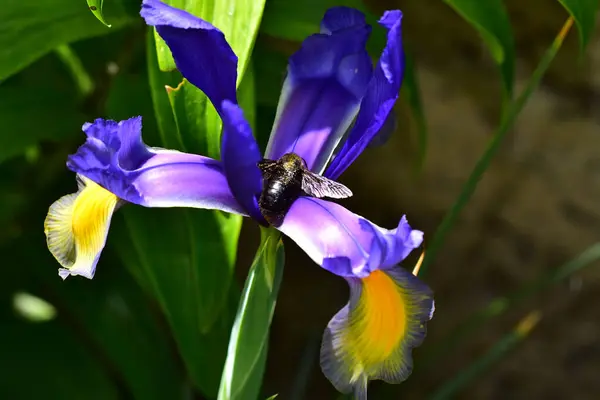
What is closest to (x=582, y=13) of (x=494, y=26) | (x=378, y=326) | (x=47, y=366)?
(x=494, y=26)

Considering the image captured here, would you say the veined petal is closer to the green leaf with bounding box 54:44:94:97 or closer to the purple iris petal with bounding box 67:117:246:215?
the purple iris petal with bounding box 67:117:246:215

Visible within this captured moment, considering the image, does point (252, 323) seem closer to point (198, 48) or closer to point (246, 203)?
point (246, 203)

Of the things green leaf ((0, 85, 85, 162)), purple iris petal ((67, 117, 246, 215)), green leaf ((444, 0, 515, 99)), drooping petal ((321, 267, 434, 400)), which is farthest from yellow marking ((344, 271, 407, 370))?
green leaf ((0, 85, 85, 162))

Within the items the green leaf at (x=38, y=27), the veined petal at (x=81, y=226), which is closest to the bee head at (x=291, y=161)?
the veined petal at (x=81, y=226)

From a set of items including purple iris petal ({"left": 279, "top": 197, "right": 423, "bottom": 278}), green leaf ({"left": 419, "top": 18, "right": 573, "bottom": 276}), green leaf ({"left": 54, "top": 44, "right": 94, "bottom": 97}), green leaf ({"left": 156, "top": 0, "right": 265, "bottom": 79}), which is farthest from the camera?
green leaf ({"left": 54, "top": 44, "right": 94, "bottom": 97})

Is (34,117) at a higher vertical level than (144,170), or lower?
lower

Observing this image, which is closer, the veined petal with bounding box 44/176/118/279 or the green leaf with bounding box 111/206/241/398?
the veined petal with bounding box 44/176/118/279

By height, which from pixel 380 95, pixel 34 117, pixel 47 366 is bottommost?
pixel 47 366

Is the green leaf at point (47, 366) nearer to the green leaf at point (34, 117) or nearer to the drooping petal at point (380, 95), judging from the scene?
the green leaf at point (34, 117)
